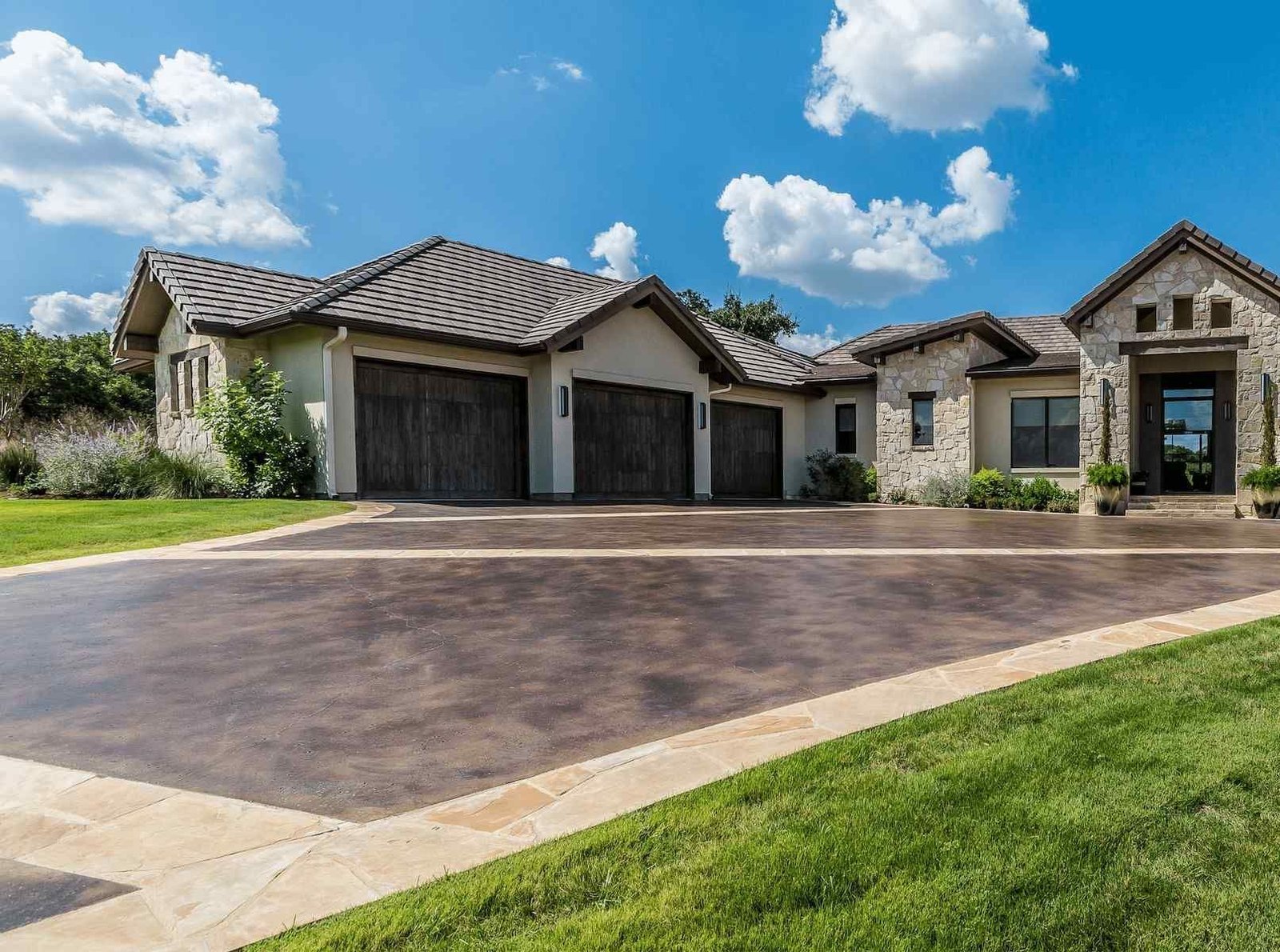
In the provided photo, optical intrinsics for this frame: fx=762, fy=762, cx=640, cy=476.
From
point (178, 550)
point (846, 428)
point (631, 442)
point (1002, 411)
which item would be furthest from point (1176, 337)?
point (178, 550)

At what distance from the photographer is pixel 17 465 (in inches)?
636

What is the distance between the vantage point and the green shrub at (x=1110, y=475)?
1809 centimetres

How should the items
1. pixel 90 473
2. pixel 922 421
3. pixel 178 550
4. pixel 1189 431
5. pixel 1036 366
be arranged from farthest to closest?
1. pixel 922 421
2. pixel 1036 366
3. pixel 1189 431
4. pixel 90 473
5. pixel 178 550

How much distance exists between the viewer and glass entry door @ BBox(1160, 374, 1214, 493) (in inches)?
789

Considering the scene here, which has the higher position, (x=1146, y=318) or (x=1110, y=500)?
(x=1146, y=318)

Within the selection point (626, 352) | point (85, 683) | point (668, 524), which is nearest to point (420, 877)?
point (85, 683)

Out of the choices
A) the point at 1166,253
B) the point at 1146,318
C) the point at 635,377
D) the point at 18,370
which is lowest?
the point at 635,377

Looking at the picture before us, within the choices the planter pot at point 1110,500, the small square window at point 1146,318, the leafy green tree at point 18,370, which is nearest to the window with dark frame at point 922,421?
the planter pot at point 1110,500

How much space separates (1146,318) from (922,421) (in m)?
5.87

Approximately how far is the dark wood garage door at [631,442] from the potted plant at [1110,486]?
32.4 feet

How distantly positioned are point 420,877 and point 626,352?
17.3 m

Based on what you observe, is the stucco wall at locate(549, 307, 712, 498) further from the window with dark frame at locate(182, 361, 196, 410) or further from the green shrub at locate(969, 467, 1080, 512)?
the window with dark frame at locate(182, 361, 196, 410)

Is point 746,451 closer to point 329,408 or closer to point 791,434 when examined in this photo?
point 791,434

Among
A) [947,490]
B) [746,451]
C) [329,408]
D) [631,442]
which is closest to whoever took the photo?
[329,408]
